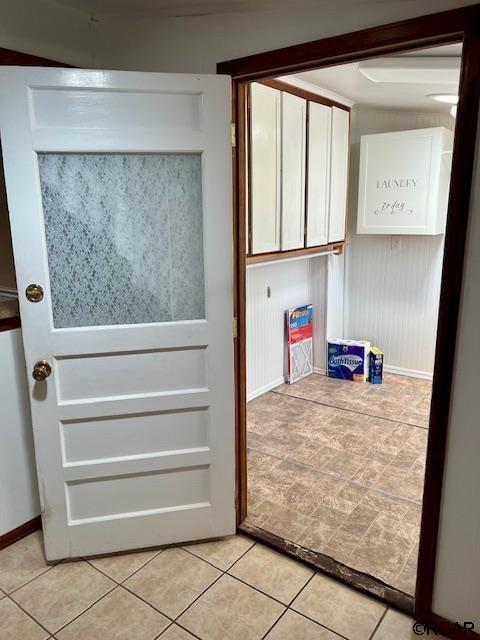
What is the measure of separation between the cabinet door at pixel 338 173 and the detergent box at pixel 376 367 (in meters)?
1.05

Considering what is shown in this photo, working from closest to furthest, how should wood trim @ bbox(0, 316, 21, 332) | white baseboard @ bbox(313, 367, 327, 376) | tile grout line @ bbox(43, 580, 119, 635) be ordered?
tile grout line @ bbox(43, 580, 119, 635), wood trim @ bbox(0, 316, 21, 332), white baseboard @ bbox(313, 367, 327, 376)

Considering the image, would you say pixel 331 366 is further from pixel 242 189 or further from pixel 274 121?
pixel 242 189

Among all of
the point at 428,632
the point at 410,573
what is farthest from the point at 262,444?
the point at 428,632

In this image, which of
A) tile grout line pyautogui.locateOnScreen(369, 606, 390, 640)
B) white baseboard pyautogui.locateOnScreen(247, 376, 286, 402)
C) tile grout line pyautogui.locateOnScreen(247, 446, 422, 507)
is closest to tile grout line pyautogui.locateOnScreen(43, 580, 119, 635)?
tile grout line pyautogui.locateOnScreen(369, 606, 390, 640)

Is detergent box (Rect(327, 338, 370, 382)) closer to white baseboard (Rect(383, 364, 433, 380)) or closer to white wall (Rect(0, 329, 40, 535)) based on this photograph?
white baseboard (Rect(383, 364, 433, 380))

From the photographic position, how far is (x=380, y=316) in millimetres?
4367

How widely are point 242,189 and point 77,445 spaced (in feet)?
4.15

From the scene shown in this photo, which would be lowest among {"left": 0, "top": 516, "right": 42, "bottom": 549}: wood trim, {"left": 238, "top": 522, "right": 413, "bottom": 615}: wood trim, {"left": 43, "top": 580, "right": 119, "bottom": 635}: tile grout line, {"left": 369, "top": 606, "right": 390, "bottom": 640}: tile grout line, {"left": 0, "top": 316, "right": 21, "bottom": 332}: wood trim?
{"left": 369, "top": 606, "right": 390, "bottom": 640}: tile grout line

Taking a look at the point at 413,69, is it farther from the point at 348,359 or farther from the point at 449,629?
the point at 449,629

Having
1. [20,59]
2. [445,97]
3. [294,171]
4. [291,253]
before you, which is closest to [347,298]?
[291,253]

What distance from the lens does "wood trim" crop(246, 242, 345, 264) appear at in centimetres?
292

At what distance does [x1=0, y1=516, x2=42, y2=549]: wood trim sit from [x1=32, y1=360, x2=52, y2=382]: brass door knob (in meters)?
0.85

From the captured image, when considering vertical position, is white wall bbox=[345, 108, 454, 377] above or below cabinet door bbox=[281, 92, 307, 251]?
below

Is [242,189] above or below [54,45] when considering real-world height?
below
